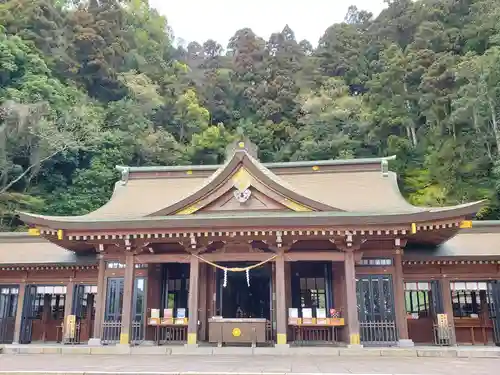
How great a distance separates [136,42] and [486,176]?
45310 mm

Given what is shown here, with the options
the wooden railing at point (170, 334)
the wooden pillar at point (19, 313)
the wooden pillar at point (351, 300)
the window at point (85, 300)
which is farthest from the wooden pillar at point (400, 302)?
the wooden pillar at point (19, 313)

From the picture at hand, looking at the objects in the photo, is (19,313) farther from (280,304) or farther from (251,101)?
(251,101)

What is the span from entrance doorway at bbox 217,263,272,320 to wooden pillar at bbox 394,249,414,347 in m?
4.54

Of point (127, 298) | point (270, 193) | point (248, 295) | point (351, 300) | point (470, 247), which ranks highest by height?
point (270, 193)

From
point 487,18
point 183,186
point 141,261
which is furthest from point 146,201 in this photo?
point 487,18

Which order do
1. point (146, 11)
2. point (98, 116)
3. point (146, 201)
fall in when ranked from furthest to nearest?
1. point (146, 11)
2. point (98, 116)
3. point (146, 201)

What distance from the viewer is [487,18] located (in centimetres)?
3978

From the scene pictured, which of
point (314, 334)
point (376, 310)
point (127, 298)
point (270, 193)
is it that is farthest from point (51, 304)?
point (376, 310)

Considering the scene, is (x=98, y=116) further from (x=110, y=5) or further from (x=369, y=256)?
(x=369, y=256)

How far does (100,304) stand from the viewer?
1614 centimetres

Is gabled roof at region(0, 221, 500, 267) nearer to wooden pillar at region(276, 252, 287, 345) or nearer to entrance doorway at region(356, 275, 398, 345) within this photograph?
entrance doorway at region(356, 275, 398, 345)

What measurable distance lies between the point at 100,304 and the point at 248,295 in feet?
18.5

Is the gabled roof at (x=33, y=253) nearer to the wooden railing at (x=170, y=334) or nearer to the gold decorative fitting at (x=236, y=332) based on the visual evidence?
the wooden railing at (x=170, y=334)

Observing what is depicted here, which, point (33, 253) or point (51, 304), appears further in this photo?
point (51, 304)
